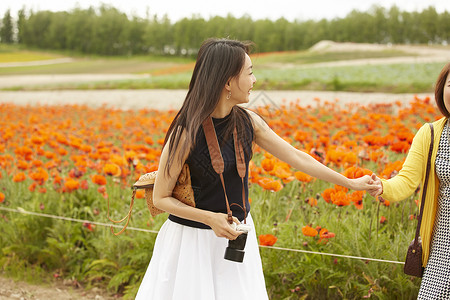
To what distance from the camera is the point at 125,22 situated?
34.4 meters

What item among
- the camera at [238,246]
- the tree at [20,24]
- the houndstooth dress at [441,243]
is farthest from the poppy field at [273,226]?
the tree at [20,24]

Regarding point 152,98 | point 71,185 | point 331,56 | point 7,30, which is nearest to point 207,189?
point 71,185

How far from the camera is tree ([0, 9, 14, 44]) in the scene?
30.5 m

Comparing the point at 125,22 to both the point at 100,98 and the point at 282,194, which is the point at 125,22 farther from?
the point at 282,194

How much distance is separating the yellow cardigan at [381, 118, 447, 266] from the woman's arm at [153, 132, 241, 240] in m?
0.64

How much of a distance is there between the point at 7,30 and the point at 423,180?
3352cm

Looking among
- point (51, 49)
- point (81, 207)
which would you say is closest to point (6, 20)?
point (51, 49)

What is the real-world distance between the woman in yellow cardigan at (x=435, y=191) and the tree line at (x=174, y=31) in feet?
88.9

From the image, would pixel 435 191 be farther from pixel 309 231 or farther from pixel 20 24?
pixel 20 24

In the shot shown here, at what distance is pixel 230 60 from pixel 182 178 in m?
0.43

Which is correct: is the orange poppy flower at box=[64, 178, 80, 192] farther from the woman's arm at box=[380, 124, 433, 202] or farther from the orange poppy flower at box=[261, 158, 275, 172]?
the woman's arm at box=[380, 124, 433, 202]

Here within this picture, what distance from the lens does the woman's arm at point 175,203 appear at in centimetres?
167

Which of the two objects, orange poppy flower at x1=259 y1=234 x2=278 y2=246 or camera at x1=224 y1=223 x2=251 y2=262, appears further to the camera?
orange poppy flower at x1=259 y1=234 x2=278 y2=246

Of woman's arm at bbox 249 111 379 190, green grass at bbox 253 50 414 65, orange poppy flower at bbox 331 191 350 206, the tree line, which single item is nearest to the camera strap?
woman's arm at bbox 249 111 379 190
